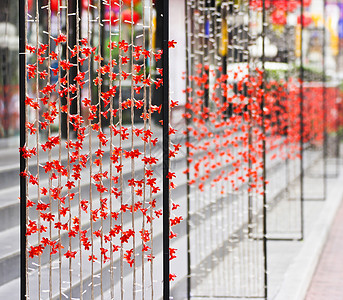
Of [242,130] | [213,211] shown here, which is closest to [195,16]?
[242,130]

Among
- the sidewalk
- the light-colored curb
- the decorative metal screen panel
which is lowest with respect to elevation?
the sidewalk

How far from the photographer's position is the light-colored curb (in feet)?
20.8

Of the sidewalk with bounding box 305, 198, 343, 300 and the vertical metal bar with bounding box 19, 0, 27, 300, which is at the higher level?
the vertical metal bar with bounding box 19, 0, 27, 300

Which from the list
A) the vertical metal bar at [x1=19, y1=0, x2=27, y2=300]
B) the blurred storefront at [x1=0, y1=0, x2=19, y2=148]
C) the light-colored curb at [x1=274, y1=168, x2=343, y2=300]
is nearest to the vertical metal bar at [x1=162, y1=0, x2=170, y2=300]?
the vertical metal bar at [x1=19, y1=0, x2=27, y2=300]

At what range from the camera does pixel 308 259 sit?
7645 millimetres

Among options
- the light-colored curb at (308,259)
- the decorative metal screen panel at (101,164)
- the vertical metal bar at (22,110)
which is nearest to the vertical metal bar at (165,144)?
the decorative metal screen panel at (101,164)

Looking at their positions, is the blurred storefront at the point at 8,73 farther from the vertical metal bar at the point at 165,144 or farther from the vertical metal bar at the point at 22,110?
the vertical metal bar at the point at 165,144

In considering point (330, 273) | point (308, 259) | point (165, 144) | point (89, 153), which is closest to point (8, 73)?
point (308, 259)

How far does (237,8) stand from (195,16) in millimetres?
445

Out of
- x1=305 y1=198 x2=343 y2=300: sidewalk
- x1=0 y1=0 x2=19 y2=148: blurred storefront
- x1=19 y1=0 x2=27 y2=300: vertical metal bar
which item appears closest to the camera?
x1=19 y1=0 x2=27 y2=300: vertical metal bar

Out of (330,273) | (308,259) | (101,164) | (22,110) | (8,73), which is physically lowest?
(330,273)

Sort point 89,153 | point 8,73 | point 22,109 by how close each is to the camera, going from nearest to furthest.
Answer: point 22,109 → point 89,153 → point 8,73

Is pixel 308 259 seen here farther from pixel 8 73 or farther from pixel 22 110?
pixel 22 110

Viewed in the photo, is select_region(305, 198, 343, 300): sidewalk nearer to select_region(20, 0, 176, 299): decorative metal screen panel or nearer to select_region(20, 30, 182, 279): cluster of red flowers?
select_region(20, 0, 176, 299): decorative metal screen panel
